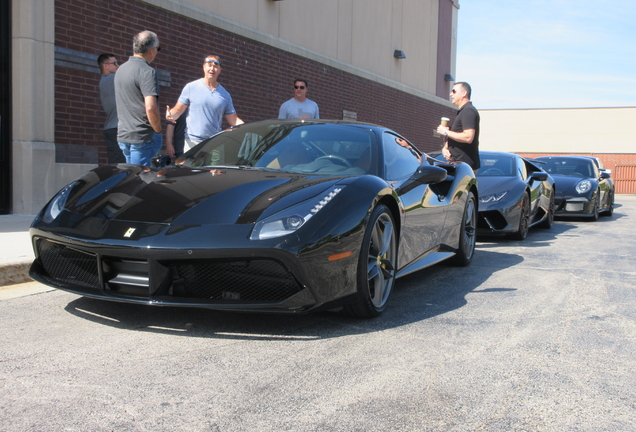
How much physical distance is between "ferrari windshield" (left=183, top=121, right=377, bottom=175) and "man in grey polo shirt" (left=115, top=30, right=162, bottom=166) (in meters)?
0.95

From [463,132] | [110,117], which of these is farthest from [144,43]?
[463,132]

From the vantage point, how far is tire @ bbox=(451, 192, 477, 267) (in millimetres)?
5949

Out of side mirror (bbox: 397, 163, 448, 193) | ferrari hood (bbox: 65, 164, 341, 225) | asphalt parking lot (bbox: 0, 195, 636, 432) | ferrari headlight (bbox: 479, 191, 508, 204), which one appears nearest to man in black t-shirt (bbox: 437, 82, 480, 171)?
ferrari headlight (bbox: 479, 191, 508, 204)

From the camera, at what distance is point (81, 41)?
8.21 m

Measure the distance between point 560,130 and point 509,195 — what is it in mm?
44368

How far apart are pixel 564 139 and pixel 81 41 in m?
46.0

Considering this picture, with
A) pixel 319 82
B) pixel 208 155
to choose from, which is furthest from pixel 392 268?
pixel 319 82

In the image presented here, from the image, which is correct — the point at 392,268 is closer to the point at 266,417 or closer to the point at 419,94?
the point at 266,417

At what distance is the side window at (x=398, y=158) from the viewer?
14.7 ft

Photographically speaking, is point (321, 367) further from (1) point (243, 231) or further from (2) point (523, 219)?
(2) point (523, 219)

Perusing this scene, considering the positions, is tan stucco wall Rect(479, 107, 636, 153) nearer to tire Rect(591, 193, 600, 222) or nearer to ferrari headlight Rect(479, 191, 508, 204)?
tire Rect(591, 193, 600, 222)

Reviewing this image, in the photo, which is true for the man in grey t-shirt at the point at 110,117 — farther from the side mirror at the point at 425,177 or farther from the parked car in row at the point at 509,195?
the parked car in row at the point at 509,195

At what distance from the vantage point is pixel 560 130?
48938mm

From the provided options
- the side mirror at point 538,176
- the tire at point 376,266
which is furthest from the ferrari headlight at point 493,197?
the tire at point 376,266
